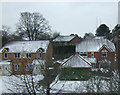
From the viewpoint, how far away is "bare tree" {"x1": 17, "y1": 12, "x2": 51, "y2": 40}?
2788cm

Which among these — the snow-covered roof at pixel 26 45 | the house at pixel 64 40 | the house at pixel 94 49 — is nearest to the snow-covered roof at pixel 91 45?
the house at pixel 94 49

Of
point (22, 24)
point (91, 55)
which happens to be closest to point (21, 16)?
point (22, 24)

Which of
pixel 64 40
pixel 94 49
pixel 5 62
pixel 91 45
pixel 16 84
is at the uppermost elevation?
pixel 64 40

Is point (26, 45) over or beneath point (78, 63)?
over

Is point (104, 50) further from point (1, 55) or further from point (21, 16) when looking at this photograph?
point (21, 16)

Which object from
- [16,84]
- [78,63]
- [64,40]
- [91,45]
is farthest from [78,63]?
[64,40]

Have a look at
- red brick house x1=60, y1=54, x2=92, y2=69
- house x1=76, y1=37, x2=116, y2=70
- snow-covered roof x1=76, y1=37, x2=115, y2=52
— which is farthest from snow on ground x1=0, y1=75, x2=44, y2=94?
snow-covered roof x1=76, y1=37, x2=115, y2=52

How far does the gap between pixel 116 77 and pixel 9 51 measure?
1606cm

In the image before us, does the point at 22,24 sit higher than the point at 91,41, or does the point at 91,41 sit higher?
the point at 22,24

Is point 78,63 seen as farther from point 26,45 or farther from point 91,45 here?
point 91,45

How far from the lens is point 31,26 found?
92.4 ft

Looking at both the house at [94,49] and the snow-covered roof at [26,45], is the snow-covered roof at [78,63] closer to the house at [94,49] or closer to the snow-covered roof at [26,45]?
the snow-covered roof at [26,45]

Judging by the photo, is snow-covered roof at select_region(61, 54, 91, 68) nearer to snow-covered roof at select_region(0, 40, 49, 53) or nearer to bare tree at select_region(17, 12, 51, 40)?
snow-covered roof at select_region(0, 40, 49, 53)

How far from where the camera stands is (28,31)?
2795 centimetres
